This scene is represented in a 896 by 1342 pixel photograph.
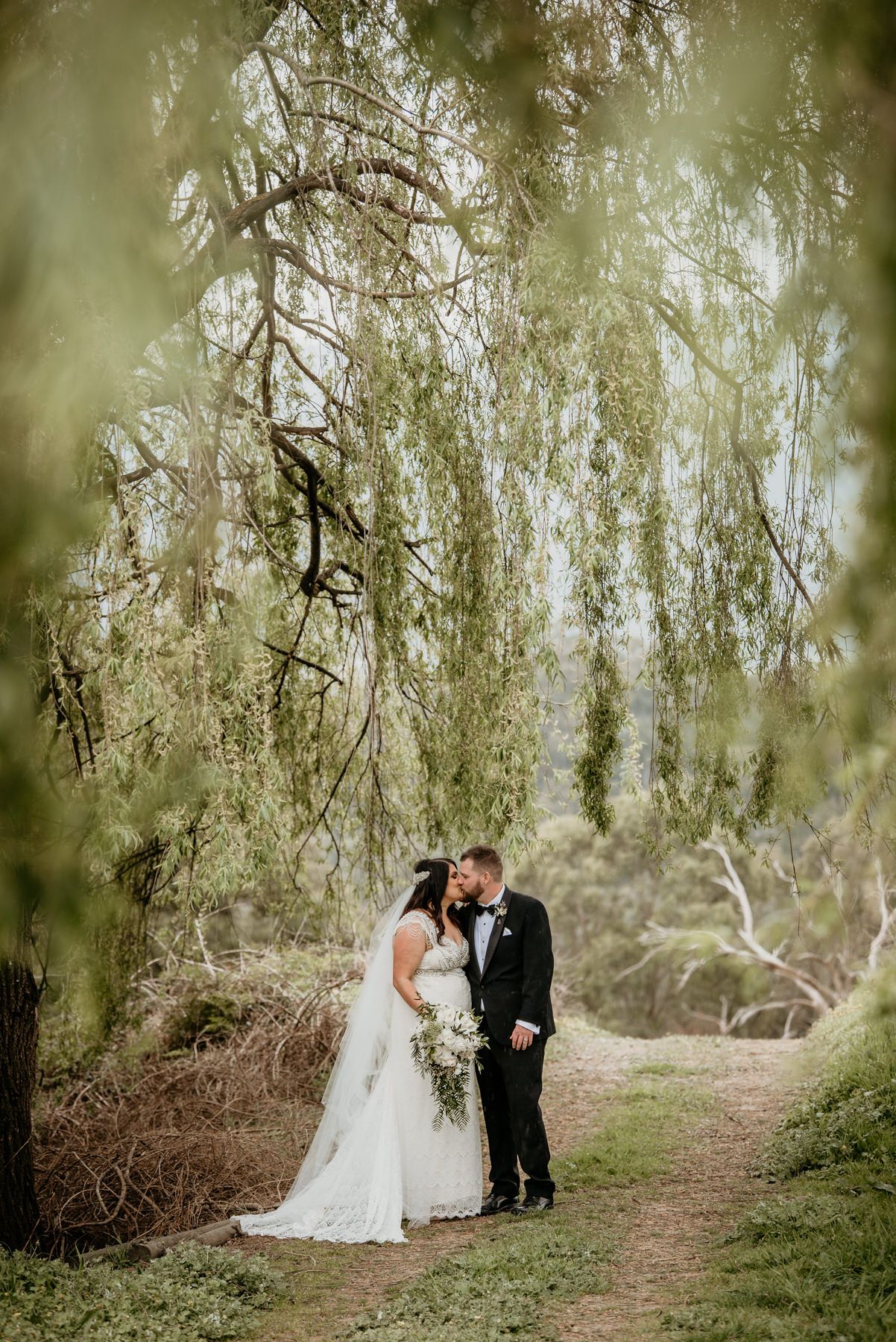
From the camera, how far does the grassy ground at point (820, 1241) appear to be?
3285mm

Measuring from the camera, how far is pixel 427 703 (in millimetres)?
6531

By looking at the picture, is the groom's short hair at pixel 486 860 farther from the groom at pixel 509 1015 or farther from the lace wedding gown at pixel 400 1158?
the lace wedding gown at pixel 400 1158

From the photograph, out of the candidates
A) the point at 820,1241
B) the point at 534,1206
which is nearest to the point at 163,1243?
the point at 534,1206

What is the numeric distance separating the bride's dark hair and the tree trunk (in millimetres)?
1763

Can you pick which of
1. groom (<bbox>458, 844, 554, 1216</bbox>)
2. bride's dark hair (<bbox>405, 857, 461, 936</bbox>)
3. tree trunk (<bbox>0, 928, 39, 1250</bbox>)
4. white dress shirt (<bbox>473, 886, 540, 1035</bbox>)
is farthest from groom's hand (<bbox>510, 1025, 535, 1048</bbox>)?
tree trunk (<bbox>0, 928, 39, 1250</bbox>)

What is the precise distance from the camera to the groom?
5270 millimetres

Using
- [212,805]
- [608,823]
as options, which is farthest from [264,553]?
[608,823]

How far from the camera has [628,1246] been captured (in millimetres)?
4711

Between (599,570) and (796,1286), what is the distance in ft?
8.48

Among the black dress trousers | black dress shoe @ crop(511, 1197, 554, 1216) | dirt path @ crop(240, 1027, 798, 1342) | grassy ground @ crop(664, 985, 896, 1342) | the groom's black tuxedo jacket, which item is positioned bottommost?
dirt path @ crop(240, 1027, 798, 1342)

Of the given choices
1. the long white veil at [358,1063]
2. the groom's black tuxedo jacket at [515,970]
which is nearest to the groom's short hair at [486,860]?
the groom's black tuxedo jacket at [515,970]

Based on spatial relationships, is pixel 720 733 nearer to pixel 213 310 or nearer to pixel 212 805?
pixel 212 805

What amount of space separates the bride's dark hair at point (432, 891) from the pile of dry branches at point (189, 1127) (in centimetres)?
167

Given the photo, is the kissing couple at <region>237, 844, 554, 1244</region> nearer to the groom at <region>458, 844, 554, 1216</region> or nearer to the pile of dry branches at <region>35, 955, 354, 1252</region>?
the groom at <region>458, 844, 554, 1216</region>
